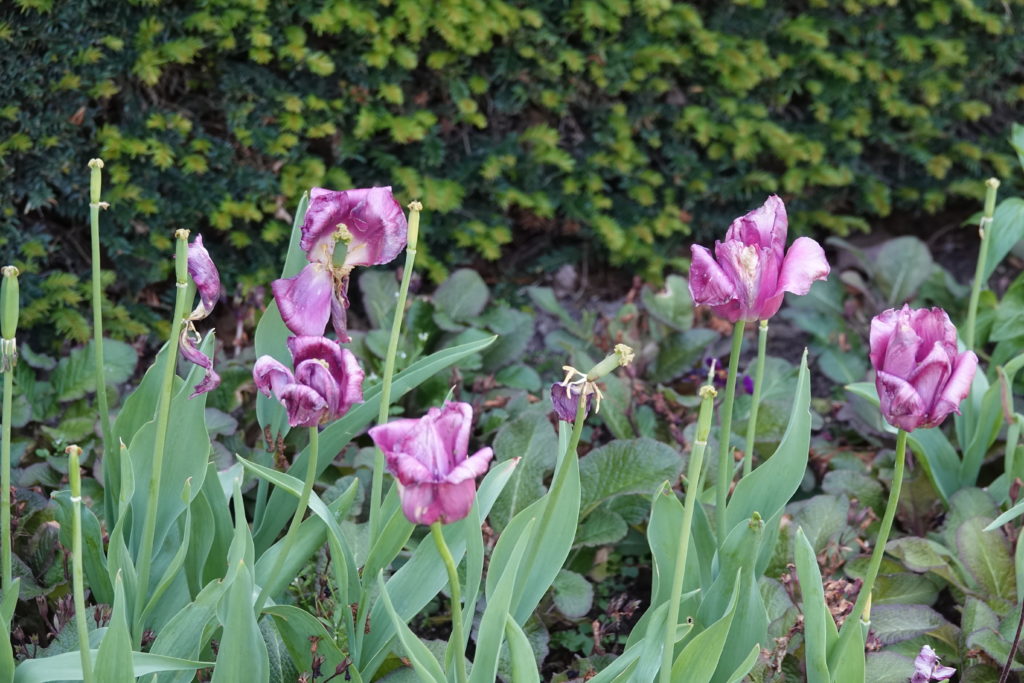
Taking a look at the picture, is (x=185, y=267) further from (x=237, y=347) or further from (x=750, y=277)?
(x=237, y=347)

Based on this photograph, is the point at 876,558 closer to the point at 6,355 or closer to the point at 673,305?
the point at 6,355

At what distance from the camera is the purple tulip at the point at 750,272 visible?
48.6 inches

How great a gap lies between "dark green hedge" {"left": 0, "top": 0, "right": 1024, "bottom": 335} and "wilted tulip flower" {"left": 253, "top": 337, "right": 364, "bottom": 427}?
154 cm

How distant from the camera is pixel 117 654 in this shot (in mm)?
1145

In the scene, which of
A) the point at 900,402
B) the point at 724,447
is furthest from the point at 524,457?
the point at 900,402

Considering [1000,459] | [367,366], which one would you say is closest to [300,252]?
[367,366]

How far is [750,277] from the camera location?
123 centimetres

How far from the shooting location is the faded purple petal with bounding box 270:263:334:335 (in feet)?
4.12

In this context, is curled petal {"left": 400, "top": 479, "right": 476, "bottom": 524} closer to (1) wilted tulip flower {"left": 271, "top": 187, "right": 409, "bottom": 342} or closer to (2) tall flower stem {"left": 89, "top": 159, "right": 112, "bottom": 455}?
(1) wilted tulip flower {"left": 271, "top": 187, "right": 409, "bottom": 342}

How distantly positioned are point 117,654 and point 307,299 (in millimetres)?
447

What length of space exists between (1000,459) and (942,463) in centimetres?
25

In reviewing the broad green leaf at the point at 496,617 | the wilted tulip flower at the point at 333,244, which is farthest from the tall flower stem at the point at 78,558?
the broad green leaf at the point at 496,617

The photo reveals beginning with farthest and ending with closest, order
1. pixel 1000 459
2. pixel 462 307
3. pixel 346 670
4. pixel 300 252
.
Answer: pixel 462 307 < pixel 1000 459 < pixel 300 252 < pixel 346 670

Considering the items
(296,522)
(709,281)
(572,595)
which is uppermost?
(709,281)
